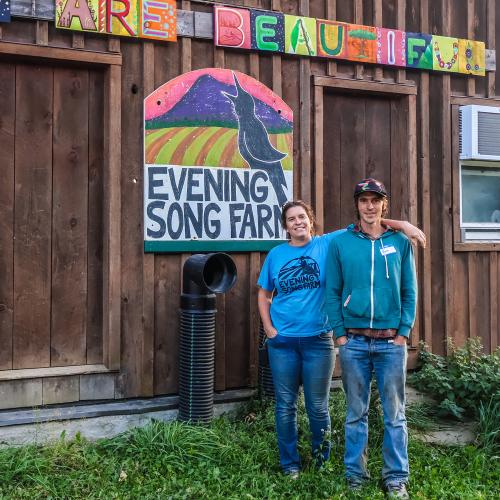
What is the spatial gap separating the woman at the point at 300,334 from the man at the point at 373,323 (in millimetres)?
127

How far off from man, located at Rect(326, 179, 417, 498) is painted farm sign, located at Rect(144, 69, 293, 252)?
1.67m

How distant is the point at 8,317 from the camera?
5.20 metres

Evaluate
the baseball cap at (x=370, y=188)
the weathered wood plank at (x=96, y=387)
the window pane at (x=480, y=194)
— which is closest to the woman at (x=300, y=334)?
the baseball cap at (x=370, y=188)

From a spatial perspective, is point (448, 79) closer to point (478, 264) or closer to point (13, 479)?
point (478, 264)

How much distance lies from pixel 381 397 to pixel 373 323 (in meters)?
0.49

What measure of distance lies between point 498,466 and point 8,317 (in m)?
3.89

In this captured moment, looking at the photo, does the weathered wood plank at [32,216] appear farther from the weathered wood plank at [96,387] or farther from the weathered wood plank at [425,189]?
the weathered wood plank at [425,189]

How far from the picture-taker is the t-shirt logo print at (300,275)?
4.45 metres

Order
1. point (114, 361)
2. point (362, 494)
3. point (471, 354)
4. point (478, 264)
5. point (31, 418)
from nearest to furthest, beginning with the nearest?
point (362, 494), point (31, 418), point (114, 361), point (471, 354), point (478, 264)

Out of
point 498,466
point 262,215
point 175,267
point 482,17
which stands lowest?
point 498,466

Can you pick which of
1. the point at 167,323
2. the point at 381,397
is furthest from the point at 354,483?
the point at 167,323

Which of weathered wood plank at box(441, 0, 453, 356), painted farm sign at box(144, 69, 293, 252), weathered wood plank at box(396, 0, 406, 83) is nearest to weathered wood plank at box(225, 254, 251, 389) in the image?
painted farm sign at box(144, 69, 293, 252)

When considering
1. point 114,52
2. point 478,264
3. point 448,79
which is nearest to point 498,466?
point 478,264

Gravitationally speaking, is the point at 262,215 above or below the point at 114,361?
above
